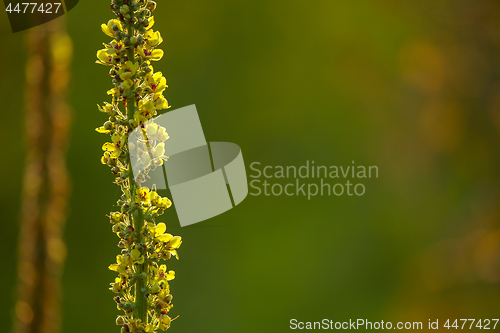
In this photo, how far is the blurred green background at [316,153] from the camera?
9.78ft

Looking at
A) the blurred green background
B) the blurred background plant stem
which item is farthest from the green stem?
the blurred green background

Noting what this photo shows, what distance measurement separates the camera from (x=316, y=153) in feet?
11.1

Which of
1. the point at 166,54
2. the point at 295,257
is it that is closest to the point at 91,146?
the point at 166,54

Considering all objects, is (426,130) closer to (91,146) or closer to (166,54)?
(166,54)

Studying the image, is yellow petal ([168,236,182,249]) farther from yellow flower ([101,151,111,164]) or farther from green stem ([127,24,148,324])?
yellow flower ([101,151,111,164])

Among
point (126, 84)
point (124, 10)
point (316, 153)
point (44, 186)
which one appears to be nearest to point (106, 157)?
point (126, 84)

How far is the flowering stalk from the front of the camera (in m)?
0.68

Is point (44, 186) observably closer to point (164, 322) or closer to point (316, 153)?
point (164, 322)

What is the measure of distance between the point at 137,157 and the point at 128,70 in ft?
0.48

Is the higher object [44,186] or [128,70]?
[128,70]

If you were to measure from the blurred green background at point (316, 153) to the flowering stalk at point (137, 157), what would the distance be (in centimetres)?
211

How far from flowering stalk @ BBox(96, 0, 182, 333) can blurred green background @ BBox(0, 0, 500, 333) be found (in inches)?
83.1

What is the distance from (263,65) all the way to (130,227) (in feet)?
9.31

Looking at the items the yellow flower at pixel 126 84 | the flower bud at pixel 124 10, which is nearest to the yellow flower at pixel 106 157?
the yellow flower at pixel 126 84
